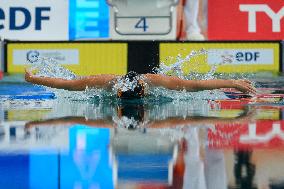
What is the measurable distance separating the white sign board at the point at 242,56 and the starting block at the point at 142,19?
2.08ft

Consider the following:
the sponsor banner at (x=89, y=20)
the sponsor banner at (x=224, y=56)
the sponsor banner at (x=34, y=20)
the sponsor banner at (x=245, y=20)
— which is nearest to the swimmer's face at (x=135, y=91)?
the sponsor banner at (x=224, y=56)

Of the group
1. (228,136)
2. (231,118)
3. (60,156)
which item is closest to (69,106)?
(231,118)

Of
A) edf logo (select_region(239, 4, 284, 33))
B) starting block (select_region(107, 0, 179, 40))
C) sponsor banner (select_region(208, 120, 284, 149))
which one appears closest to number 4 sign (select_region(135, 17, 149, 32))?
starting block (select_region(107, 0, 179, 40))

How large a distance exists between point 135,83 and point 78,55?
10.1 feet

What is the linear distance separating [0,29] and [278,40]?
10.9 ft

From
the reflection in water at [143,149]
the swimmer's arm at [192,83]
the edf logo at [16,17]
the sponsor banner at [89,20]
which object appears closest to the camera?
the reflection in water at [143,149]

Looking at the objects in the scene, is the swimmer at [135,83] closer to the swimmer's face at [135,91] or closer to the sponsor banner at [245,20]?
the swimmer's face at [135,91]

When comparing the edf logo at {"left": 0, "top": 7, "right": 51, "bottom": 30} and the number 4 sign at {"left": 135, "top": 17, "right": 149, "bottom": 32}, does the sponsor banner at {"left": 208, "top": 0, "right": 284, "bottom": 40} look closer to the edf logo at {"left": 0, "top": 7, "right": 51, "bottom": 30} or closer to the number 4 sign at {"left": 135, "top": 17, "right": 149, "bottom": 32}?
the number 4 sign at {"left": 135, "top": 17, "right": 149, "bottom": 32}

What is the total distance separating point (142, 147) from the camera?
1.97 m

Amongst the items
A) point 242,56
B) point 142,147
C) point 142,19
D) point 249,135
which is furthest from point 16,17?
point 142,147

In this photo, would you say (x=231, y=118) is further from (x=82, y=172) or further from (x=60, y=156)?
(x=82, y=172)

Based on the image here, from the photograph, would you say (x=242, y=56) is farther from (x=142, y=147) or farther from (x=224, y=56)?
(x=142, y=147)

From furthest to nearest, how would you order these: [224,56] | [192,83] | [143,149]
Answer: [224,56]
[192,83]
[143,149]

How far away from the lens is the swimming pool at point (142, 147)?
1.44 metres
